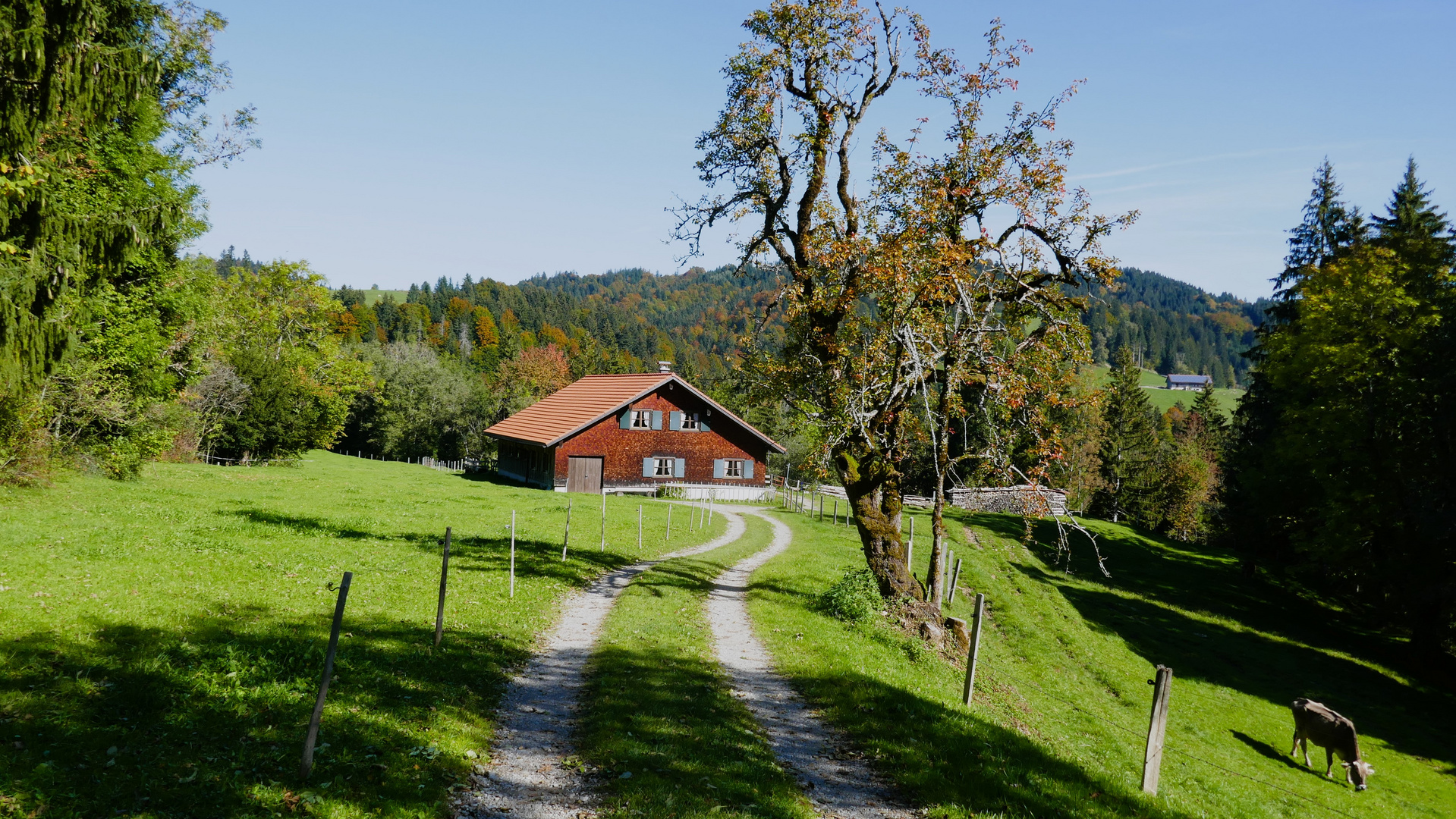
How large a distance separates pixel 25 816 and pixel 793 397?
15.2 m

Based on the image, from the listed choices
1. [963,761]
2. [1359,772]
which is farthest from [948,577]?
[963,761]

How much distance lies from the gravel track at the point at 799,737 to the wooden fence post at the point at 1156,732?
3847mm

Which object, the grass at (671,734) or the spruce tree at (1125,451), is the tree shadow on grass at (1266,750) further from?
the spruce tree at (1125,451)

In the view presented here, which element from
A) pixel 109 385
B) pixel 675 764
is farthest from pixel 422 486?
pixel 675 764

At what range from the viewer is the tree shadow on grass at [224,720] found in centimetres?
728

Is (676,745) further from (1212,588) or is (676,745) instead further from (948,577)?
(1212,588)

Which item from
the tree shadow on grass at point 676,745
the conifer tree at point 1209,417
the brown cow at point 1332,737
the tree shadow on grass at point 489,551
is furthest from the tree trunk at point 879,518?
the conifer tree at point 1209,417

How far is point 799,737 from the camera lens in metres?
10.9

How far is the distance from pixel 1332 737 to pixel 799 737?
17.2 meters

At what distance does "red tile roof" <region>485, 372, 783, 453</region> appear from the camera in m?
54.8

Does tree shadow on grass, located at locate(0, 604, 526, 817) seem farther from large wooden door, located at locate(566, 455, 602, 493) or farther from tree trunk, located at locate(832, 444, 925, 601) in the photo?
large wooden door, located at locate(566, 455, 602, 493)

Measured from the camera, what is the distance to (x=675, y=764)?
9297 millimetres

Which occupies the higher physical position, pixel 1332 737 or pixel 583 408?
pixel 583 408

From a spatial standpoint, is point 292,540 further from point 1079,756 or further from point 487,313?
point 487,313
